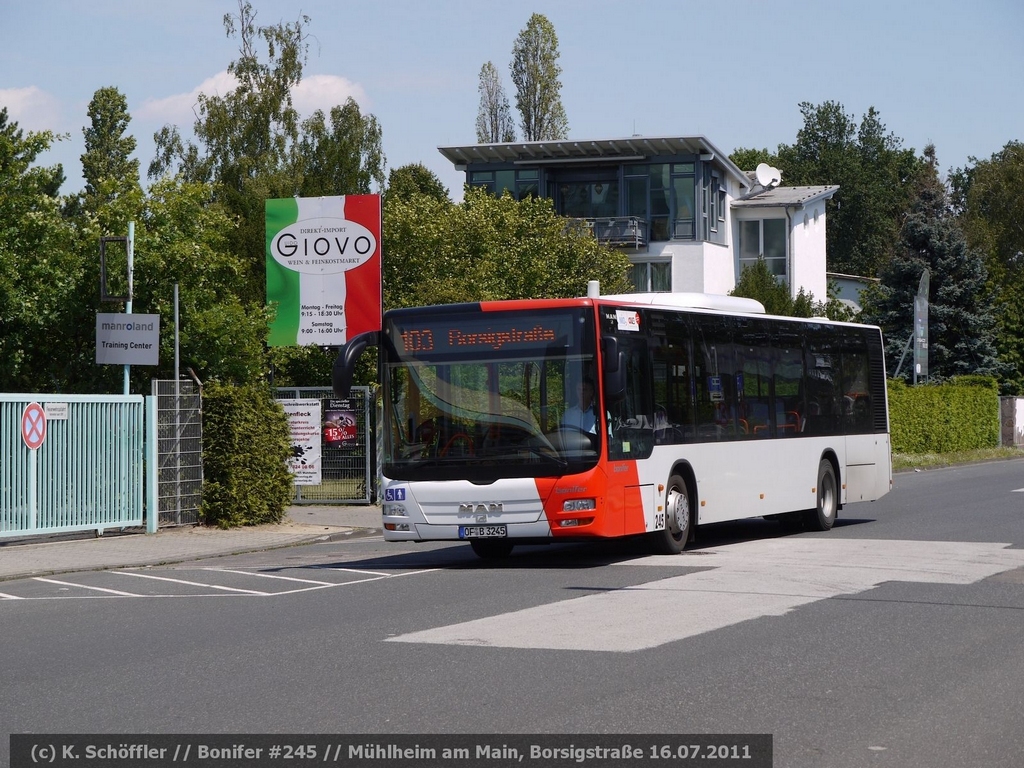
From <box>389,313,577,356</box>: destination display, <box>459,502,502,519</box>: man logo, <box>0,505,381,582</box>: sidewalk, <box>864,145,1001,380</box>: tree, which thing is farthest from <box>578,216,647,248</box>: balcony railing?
<box>459,502,502,519</box>: man logo

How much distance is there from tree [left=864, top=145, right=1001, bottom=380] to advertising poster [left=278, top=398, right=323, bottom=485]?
122 ft

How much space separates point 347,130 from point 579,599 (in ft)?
161

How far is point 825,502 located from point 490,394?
7239 mm

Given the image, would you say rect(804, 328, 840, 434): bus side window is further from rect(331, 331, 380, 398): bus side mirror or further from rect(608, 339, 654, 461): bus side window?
rect(331, 331, 380, 398): bus side mirror

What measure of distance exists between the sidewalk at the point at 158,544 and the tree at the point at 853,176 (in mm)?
83059

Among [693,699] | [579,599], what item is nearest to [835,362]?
[579,599]

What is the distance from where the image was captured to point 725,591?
40.1 ft

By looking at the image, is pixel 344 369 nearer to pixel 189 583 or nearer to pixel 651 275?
pixel 189 583

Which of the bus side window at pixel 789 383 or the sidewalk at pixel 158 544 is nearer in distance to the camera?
the sidewalk at pixel 158 544

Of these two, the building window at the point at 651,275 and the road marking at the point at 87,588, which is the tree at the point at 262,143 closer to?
the building window at the point at 651,275

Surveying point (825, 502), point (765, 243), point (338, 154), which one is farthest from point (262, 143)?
point (825, 502)

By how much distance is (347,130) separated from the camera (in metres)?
59.0

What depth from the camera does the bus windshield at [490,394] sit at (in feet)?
48.5

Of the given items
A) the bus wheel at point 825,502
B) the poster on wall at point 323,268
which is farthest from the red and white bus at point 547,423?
the poster on wall at point 323,268
